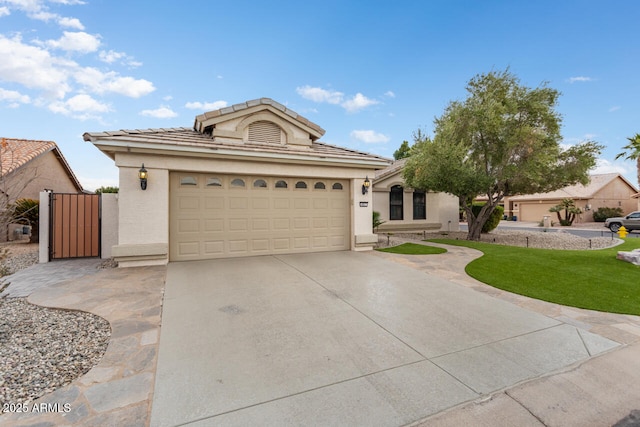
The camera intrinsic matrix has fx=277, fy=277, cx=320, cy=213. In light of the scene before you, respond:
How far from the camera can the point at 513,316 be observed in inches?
173

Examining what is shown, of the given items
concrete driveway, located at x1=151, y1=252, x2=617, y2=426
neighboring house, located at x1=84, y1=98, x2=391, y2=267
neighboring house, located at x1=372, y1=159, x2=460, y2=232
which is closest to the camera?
concrete driveway, located at x1=151, y1=252, x2=617, y2=426

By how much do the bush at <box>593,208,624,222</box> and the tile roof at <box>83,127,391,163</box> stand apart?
103ft

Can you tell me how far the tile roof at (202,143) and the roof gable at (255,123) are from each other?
0.83 feet

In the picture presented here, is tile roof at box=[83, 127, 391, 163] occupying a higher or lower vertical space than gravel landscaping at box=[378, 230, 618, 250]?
higher

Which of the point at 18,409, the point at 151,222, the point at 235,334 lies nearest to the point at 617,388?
the point at 235,334

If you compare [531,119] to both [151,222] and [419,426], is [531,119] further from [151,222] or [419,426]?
[151,222]

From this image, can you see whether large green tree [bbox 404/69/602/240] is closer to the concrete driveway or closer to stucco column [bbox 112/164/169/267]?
the concrete driveway

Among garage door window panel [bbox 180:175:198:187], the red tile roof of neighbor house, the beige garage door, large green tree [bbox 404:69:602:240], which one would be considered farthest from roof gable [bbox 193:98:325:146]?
the red tile roof of neighbor house

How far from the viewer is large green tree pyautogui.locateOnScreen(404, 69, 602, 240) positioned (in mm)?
11945

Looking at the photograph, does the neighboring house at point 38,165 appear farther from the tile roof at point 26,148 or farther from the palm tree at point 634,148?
the palm tree at point 634,148

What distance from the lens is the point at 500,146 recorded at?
12953 mm

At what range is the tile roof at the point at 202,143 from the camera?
704 cm

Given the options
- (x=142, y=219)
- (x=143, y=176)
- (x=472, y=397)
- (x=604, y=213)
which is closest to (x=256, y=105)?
(x=143, y=176)

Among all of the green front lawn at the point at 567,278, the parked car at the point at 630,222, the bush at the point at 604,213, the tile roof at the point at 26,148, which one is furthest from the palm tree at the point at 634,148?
the bush at the point at 604,213
